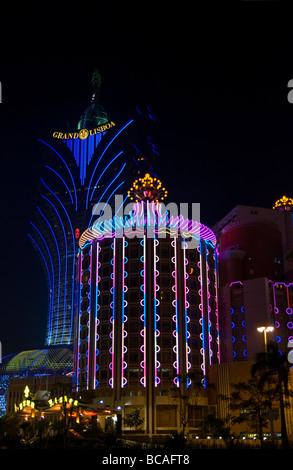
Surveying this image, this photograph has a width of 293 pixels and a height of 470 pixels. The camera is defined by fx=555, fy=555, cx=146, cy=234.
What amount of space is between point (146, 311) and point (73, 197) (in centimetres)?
10813

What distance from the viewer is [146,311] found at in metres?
92.0

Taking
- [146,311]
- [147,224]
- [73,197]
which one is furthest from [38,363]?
[73,197]

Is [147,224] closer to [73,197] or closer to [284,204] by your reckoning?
[284,204]

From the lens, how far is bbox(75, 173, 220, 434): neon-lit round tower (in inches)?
3474

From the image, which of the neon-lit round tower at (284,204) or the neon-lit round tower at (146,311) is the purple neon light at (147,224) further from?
the neon-lit round tower at (284,204)

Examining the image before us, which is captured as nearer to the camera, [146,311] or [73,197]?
[146,311]

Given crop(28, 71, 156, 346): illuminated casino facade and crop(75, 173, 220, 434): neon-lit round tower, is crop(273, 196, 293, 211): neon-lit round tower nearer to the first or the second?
crop(75, 173, 220, 434): neon-lit round tower

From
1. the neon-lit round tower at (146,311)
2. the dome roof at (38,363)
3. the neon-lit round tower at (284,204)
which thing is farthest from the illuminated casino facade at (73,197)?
the neon-lit round tower at (146,311)

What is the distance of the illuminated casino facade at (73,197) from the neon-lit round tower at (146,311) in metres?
90.1
